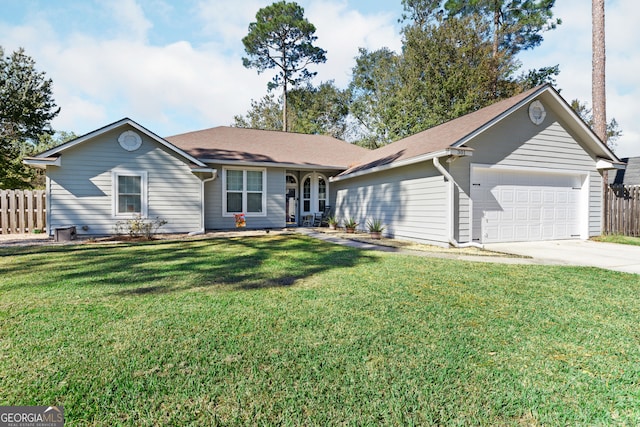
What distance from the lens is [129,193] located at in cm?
1052

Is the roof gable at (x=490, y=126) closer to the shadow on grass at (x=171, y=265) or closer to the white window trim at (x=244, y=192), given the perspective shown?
the shadow on grass at (x=171, y=265)

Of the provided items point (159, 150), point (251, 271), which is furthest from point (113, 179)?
point (251, 271)

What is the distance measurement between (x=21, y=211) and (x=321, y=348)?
13126 mm

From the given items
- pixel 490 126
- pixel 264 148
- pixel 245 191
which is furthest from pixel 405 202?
pixel 264 148

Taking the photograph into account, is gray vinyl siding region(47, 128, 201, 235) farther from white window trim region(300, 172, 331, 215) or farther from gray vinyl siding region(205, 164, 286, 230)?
white window trim region(300, 172, 331, 215)

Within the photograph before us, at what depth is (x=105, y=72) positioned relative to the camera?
645 inches

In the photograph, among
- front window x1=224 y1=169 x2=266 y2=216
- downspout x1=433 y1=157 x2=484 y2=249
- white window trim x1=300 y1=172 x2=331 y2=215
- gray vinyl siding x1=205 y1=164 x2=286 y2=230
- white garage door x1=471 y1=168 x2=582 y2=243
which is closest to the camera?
downspout x1=433 y1=157 x2=484 y2=249

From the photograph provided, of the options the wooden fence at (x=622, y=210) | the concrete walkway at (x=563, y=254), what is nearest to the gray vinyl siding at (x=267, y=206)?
the concrete walkway at (x=563, y=254)

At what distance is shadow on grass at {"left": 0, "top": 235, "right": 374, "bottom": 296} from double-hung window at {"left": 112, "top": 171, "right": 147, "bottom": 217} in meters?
2.54

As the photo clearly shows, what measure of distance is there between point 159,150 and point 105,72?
9.38 m

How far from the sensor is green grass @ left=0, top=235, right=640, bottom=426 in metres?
1.90

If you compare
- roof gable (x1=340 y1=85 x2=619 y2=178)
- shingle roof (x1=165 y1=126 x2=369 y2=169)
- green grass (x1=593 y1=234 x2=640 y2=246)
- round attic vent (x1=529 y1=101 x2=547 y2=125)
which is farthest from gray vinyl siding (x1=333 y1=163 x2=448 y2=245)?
green grass (x1=593 y1=234 x2=640 y2=246)

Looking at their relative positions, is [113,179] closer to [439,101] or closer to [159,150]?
[159,150]

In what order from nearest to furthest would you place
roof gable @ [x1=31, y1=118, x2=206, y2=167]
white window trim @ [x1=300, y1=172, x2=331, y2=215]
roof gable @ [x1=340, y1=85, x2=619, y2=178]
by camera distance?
roof gable @ [x1=340, y1=85, x2=619, y2=178]
roof gable @ [x1=31, y1=118, x2=206, y2=167]
white window trim @ [x1=300, y1=172, x2=331, y2=215]
